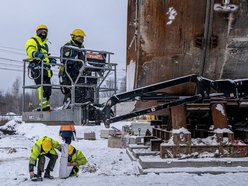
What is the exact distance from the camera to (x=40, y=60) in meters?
6.26

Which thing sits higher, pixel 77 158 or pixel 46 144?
pixel 46 144

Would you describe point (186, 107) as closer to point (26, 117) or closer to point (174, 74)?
point (174, 74)

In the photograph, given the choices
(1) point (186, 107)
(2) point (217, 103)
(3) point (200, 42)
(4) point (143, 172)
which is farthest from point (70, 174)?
(3) point (200, 42)

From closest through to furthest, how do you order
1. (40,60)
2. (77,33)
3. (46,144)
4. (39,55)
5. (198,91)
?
(77,33), (198,91), (39,55), (40,60), (46,144)

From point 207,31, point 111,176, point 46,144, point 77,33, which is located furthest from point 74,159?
point 207,31

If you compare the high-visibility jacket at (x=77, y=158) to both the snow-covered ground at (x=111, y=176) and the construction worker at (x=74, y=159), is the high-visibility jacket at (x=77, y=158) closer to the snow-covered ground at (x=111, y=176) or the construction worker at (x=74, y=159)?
the construction worker at (x=74, y=159)

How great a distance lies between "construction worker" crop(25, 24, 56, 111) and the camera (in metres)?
6.16

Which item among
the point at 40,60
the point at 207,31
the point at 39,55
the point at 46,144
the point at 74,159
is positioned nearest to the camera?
the point at 39,55

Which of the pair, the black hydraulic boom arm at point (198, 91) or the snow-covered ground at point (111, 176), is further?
A: the snow-covered ground at point (111, 176)

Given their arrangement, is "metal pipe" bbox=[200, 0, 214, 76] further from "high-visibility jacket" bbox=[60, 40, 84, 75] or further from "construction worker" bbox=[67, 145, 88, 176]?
"construction worker" bbox=[67, 145, 88, 176]

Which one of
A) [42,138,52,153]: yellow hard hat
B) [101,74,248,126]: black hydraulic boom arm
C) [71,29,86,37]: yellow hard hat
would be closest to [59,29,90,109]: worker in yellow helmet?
[71,29,86,37]: yellow hard hat

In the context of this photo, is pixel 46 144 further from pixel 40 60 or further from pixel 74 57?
pixel 74 57

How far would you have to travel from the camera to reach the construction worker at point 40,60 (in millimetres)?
6160

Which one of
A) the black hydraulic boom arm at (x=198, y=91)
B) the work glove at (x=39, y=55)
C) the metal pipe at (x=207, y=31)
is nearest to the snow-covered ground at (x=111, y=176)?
the black hydraulic boom arm at (x=198, y=91)
